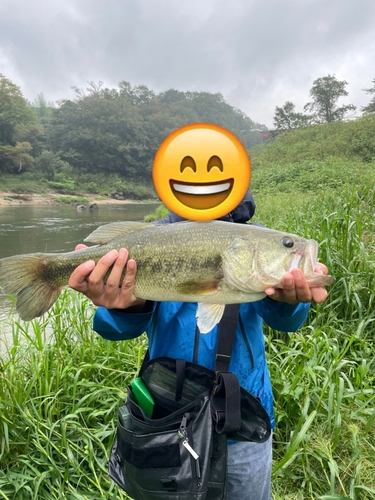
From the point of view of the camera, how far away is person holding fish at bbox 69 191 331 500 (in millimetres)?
1645

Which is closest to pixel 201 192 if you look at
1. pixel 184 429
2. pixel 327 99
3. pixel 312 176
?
pixel 184 429

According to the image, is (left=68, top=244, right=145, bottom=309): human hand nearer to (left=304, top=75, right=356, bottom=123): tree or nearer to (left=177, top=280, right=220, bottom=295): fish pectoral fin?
(left=177, top=280, right=220, bottom=295): fish pectoral fin

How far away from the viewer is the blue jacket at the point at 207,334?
171 cm

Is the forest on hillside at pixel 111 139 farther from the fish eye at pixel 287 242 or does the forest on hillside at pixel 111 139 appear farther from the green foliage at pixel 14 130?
the fish eye at pixel 287 242

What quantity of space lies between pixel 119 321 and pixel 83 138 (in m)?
64.9

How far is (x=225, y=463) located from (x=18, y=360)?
2.38m

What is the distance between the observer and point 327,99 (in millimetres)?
41625

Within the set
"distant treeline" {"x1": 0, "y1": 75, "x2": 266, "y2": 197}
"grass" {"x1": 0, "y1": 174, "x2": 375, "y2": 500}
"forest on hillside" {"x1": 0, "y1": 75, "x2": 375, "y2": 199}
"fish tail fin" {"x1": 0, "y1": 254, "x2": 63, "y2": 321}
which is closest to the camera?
"fish tail fin" {"x1": 0, "y1": 254, "x2": 63, "y2": 321}

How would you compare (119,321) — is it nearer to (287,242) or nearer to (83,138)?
(287,242)

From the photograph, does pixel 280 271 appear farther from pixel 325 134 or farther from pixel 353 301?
pixel 325 134

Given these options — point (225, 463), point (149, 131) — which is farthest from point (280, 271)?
point (149, 131)

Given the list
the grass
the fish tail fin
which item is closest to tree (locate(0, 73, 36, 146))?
the grass

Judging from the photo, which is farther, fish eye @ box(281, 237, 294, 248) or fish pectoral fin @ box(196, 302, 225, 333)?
fish eye @ box(281, 237, 294, 248)

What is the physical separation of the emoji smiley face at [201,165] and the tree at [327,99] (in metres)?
44.7
